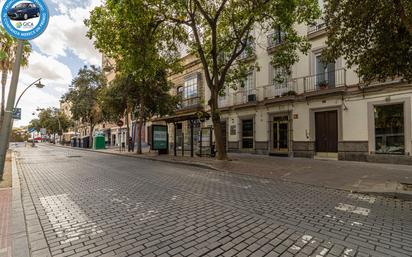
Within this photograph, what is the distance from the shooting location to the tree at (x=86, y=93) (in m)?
32.4

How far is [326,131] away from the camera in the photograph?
15.0 m

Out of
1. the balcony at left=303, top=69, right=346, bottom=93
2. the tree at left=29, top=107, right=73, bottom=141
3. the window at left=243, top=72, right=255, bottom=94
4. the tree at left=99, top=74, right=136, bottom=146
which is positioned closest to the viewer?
the balcony at left=303, top=69, right=346, bottom=93

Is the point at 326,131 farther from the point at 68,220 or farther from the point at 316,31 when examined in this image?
the point at 68,220

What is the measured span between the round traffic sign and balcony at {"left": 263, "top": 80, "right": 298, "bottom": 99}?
14.6m

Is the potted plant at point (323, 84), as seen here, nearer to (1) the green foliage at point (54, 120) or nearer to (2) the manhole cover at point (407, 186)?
(2) the manhole cover at point (407, 186)

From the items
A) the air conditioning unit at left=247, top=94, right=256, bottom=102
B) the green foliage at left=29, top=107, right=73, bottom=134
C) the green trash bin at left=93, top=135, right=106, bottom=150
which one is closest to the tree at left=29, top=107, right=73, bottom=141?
the green foliage at left=29, top=107, right=73, bottom=134

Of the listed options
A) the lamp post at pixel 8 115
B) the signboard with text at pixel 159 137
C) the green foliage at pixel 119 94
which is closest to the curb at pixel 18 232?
the lamp post at pixel 8 115

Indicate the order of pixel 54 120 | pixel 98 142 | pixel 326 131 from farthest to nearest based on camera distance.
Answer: pixel 54 120 → pixel 98 142 → pixel 326 131

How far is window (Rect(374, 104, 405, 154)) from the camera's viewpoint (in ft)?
39.4

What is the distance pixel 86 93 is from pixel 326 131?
31.1 meters

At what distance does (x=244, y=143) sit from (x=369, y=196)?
13.9 meters

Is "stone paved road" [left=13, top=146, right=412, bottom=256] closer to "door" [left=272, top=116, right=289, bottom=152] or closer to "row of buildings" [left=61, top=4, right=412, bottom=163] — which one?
"row of buildings" [left=61, top=4, right=412, bottom=163]

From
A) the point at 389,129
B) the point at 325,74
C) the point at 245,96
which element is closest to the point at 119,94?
the point at 245,96

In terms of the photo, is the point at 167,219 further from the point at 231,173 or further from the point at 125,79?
the point at 125,79
